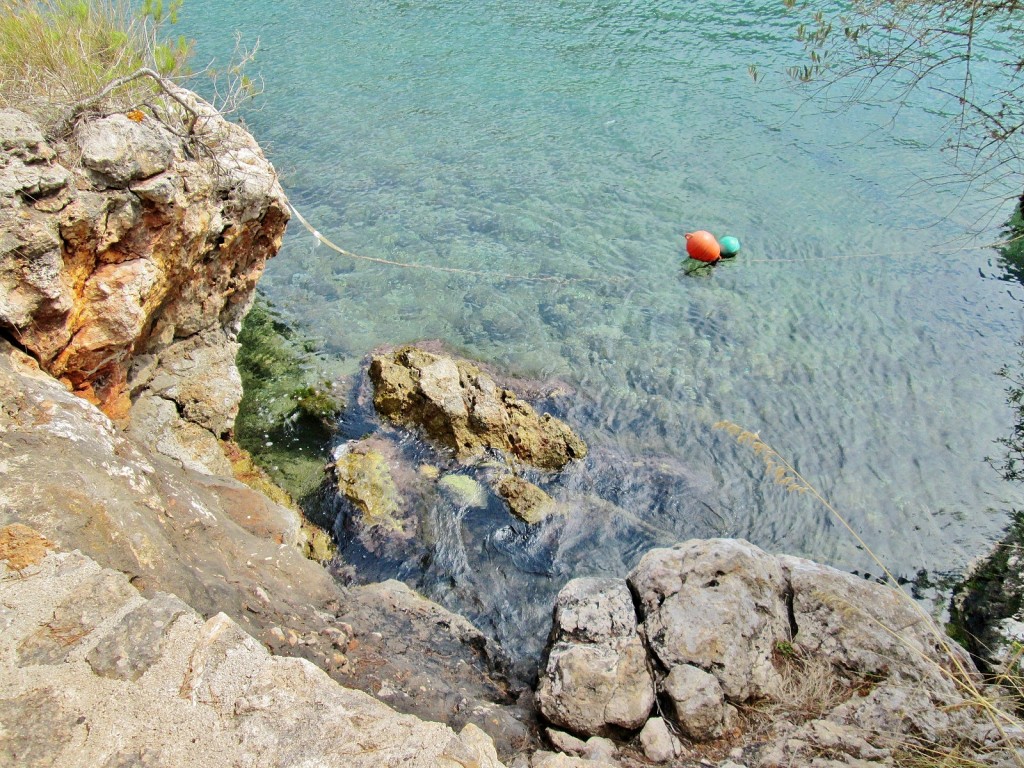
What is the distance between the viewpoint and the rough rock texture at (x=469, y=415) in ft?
21.9

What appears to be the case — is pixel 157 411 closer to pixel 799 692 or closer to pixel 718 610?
pixel 718 610

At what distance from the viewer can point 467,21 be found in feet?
50.8

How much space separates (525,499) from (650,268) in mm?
4396

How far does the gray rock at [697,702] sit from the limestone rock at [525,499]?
7.18ft

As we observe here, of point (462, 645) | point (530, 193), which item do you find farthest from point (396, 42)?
point (462, 645)

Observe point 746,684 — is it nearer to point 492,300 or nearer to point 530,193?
point 492,300

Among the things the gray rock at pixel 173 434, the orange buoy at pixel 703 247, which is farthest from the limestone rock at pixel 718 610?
the orange buoy at pixel 703 247

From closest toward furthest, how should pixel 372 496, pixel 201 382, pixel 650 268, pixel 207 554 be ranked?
pixel 207 554, pixel 372 496, pixel 201 382, pixel 650 268

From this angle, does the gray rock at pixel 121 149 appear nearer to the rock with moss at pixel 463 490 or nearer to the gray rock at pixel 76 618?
the gray rock at pixel 76 618

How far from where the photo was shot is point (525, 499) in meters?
6.25

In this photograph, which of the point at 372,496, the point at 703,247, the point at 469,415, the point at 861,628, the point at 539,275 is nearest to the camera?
the point at 861,628

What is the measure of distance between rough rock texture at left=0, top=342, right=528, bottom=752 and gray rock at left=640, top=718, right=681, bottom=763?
681mm

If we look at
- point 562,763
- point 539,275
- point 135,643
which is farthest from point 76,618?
point 539,275

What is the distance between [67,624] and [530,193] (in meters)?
9.13
